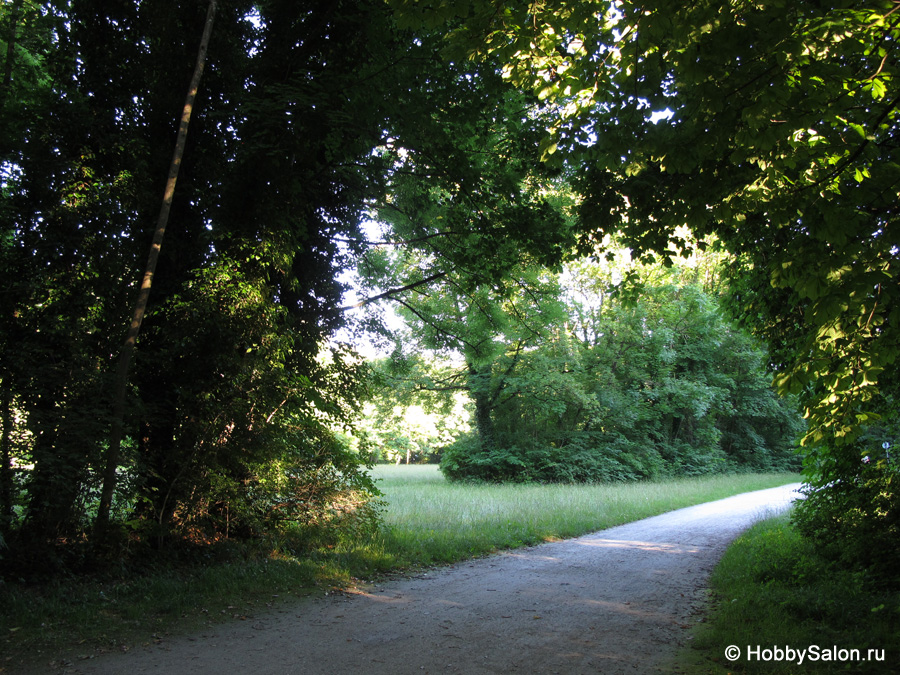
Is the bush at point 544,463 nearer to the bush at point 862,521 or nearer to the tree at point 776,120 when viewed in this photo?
the bush at point 862,521

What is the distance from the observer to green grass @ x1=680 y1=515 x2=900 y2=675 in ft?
14.1

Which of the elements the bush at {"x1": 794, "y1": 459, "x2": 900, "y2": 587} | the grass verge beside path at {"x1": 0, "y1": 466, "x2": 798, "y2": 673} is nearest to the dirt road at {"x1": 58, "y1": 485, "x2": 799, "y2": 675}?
the grass verge beside path at {"x1": 0, "y1": 466, "x2": 798, "y2": 673}

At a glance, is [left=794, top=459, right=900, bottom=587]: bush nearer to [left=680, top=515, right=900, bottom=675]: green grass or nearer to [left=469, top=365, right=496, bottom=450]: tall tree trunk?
[left=680, top=515, right=900, bottom=675]: green grass

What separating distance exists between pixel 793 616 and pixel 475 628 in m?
3.21

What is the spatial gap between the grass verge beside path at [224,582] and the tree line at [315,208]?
562 millimetres

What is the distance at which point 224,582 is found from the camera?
6355 mm

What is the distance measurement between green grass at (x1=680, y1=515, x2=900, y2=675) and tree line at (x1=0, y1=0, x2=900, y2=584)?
1042mm

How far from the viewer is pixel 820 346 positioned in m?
4.50

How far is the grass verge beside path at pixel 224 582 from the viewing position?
4.78 meters

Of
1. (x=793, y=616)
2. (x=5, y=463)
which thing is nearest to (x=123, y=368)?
(x=5, y=463)

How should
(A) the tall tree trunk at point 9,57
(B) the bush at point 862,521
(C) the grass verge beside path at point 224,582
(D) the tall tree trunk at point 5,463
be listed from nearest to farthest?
1. (C) the grass verge beside path at point 224,582
2. (D) the tall tree trunk at point 5,463
3. (B) the bush at point 862,521
4. (A) the tall tree trunk at point 9,57

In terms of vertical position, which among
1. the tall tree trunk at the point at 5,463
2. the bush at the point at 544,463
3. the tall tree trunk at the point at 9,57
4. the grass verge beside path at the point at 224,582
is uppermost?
the tall tree trunk at the point at 9,57

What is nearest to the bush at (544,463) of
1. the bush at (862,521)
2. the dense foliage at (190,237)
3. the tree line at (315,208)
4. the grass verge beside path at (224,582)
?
the grass verge beside path at (224,582)

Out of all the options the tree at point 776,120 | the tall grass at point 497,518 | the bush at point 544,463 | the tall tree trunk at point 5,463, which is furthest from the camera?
the bush at point 544,463
